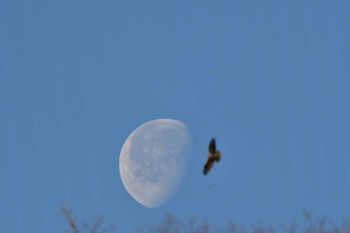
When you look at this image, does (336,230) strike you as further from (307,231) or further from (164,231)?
(164,231)

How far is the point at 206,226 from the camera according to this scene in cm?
2347

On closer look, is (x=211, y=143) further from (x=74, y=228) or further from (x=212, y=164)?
(x=74, y=228)

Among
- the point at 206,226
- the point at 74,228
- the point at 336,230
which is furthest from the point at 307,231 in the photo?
the point at 74,228

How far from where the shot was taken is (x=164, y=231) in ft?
A: 75.5

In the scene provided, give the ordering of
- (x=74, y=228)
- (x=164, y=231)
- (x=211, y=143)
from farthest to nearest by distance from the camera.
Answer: (x=164, y=231), (x=74, y=228), (x=211, y=143)

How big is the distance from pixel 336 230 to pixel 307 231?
3.09ft

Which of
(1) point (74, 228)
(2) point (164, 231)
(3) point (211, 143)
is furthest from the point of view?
(2) point (164, 231)

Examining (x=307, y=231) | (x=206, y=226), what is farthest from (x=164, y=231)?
(x=307, y=231)

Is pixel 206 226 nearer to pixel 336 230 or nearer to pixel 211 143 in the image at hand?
pixel 336 230

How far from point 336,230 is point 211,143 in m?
8.34

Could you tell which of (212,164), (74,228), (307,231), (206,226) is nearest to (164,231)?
(206,226)

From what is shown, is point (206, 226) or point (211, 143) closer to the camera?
point (211, 143)

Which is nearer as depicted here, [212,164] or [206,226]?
[212,164]

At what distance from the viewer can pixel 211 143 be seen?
16.3 meters
